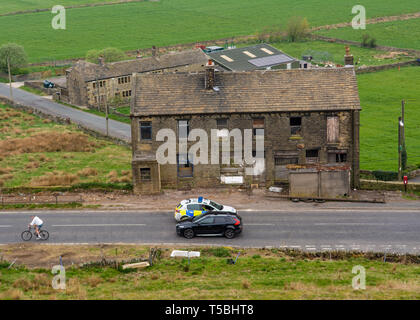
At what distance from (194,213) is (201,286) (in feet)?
38.1

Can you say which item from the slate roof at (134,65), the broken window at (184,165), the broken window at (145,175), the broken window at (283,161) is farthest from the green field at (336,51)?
the broken window at (145,175)

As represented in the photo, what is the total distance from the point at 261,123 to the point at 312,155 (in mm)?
4837

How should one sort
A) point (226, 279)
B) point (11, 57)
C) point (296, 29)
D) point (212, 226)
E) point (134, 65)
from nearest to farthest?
point (226, 279)
point (212, 226)
point (134, 65)
point (11, 57)
point (296, 29)

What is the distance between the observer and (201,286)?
29.1 m

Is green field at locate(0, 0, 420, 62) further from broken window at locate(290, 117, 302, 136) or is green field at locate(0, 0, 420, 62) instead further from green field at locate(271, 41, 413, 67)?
broken window at locate(290, 117, 302, 136)

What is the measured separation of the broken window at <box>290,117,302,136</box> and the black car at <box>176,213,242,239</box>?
12.6 metres

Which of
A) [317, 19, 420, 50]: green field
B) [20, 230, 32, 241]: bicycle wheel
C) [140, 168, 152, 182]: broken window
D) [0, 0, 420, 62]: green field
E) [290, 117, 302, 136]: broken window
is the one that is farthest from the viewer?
[0, 0, 420, 62]: green field

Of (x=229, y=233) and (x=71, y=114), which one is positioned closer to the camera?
(x=229, y=233)

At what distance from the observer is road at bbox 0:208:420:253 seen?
37.4m

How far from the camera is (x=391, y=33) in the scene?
13825 centimetres

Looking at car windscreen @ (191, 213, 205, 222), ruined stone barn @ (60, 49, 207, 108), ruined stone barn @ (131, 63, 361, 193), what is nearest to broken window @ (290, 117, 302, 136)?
ruined stone barn @ (131, 63, 361, 193)

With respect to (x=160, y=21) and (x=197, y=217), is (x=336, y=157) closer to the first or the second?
(x=197, y=217)

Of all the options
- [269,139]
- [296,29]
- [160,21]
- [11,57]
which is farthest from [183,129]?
[160,21]

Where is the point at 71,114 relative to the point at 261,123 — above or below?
above
